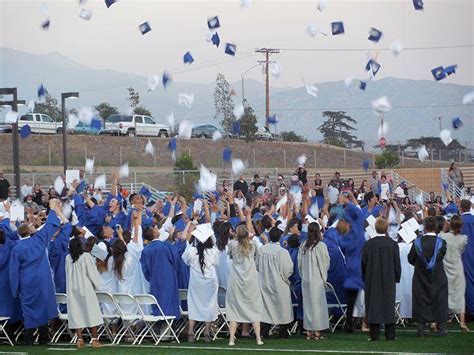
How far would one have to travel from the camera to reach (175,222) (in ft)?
60.6

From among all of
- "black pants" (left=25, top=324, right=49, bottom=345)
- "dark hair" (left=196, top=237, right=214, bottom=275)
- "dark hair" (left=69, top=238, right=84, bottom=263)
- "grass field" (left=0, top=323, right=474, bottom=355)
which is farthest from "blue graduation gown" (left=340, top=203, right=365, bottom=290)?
"black pants" (left=25, top=324, right=49, bottom=345)

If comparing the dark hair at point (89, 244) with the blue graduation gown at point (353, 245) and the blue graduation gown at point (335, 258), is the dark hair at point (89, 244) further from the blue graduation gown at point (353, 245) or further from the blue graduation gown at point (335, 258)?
the blue graduation gown at point (353, 245)

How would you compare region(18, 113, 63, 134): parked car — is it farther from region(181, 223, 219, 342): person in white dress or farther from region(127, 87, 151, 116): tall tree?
region(181, 223, 219, 342): person in white dress

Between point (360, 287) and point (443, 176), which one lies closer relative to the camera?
point (360, 287)

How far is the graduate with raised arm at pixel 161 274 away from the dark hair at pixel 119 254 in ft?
1.06

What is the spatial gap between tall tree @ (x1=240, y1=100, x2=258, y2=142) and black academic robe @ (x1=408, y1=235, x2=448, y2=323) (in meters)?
37.3

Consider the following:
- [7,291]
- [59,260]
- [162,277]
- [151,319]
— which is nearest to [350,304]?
[162,277]

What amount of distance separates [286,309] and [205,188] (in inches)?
355

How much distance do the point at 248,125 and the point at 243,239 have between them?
1495 inches

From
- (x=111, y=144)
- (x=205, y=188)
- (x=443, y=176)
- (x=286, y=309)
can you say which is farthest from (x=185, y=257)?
(x=111, y=144)

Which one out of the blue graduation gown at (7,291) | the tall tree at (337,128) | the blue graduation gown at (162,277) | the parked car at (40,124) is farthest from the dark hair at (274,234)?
the tall tree at (337,128)

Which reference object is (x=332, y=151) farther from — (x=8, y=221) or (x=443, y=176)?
(x=8, y=221)

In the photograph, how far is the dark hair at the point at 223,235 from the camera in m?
16.3

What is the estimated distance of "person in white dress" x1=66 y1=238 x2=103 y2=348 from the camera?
1580cm
